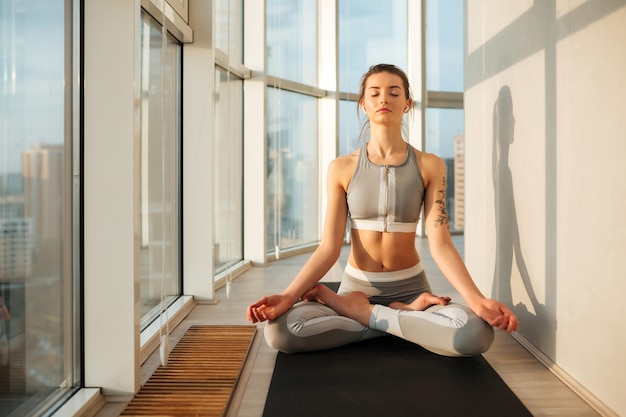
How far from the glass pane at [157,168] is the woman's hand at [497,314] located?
4.40 feet

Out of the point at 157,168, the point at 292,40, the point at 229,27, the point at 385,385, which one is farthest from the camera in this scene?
the point at 292,40

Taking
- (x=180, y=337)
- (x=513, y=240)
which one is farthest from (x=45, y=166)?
(x=513, y=240)

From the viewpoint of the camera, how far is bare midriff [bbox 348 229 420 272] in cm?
239

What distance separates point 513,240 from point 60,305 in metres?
1.78

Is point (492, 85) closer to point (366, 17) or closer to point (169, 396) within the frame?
point (169, 396)

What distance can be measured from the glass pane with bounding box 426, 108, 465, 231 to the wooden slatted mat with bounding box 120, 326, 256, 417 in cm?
512

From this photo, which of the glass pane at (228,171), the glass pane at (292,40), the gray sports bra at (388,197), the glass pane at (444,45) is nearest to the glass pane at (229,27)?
the glass pane at (228,171)

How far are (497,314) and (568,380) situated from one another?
308 mm

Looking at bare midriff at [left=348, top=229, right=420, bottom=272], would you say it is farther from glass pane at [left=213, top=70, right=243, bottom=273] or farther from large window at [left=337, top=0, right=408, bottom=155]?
large window at [left=337, top=0, right=408, bottom=155]

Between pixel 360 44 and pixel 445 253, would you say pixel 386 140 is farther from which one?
pixel 360 44

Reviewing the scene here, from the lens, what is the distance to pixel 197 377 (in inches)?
74.5

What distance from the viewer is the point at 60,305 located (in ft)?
5.47

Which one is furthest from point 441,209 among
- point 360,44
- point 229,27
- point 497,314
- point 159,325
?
point 360,44

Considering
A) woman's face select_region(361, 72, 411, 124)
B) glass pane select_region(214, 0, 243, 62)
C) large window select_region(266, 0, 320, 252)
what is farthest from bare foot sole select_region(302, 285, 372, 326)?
large window select_region(266, 0, 320, 252)
